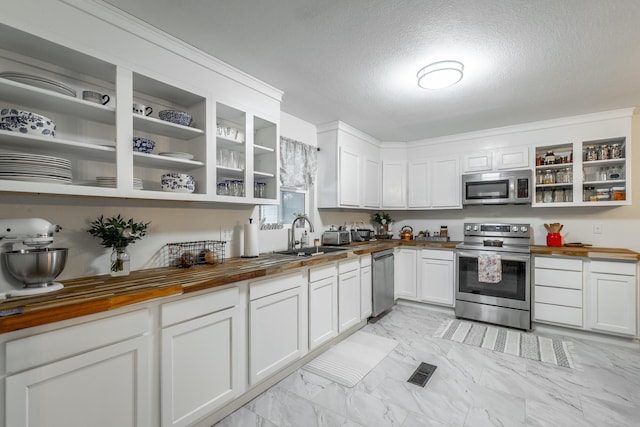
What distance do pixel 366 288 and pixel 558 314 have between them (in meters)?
2.15

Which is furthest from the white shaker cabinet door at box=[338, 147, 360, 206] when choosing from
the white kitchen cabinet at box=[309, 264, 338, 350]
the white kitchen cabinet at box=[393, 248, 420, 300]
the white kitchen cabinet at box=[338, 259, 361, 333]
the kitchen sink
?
the white kitchen cabinet at box=[309, 264, 338, 350]

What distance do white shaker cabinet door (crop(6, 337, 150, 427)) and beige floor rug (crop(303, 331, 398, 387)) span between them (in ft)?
4.55

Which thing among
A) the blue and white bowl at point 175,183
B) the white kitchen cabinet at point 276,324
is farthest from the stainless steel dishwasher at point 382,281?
the blue and white bowl at point 175,183

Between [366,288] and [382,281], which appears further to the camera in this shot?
[382,281]

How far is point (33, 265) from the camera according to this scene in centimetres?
136

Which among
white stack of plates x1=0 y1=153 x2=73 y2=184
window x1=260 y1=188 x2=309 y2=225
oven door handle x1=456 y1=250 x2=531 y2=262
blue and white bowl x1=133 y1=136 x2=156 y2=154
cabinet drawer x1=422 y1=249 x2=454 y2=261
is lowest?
cabinet drawer x1=422 y1=249 x2=454 y2=261

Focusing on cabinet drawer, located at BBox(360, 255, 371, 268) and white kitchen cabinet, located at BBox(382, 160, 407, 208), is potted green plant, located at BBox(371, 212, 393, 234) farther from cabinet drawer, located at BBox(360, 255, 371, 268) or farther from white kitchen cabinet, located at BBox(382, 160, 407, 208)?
cabinet drawer, located at BBox(360, 255, 371, 268)

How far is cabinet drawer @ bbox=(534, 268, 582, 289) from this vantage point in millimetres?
3098

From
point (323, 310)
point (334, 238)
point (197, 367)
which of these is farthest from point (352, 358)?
point (197, 367)

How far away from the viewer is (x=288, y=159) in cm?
316

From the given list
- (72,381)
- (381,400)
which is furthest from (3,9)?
(381,400)

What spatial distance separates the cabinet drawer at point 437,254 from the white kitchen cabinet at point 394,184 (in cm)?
86

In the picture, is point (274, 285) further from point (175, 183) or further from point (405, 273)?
point (405, 273)

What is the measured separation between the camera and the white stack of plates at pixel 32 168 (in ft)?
4.39
